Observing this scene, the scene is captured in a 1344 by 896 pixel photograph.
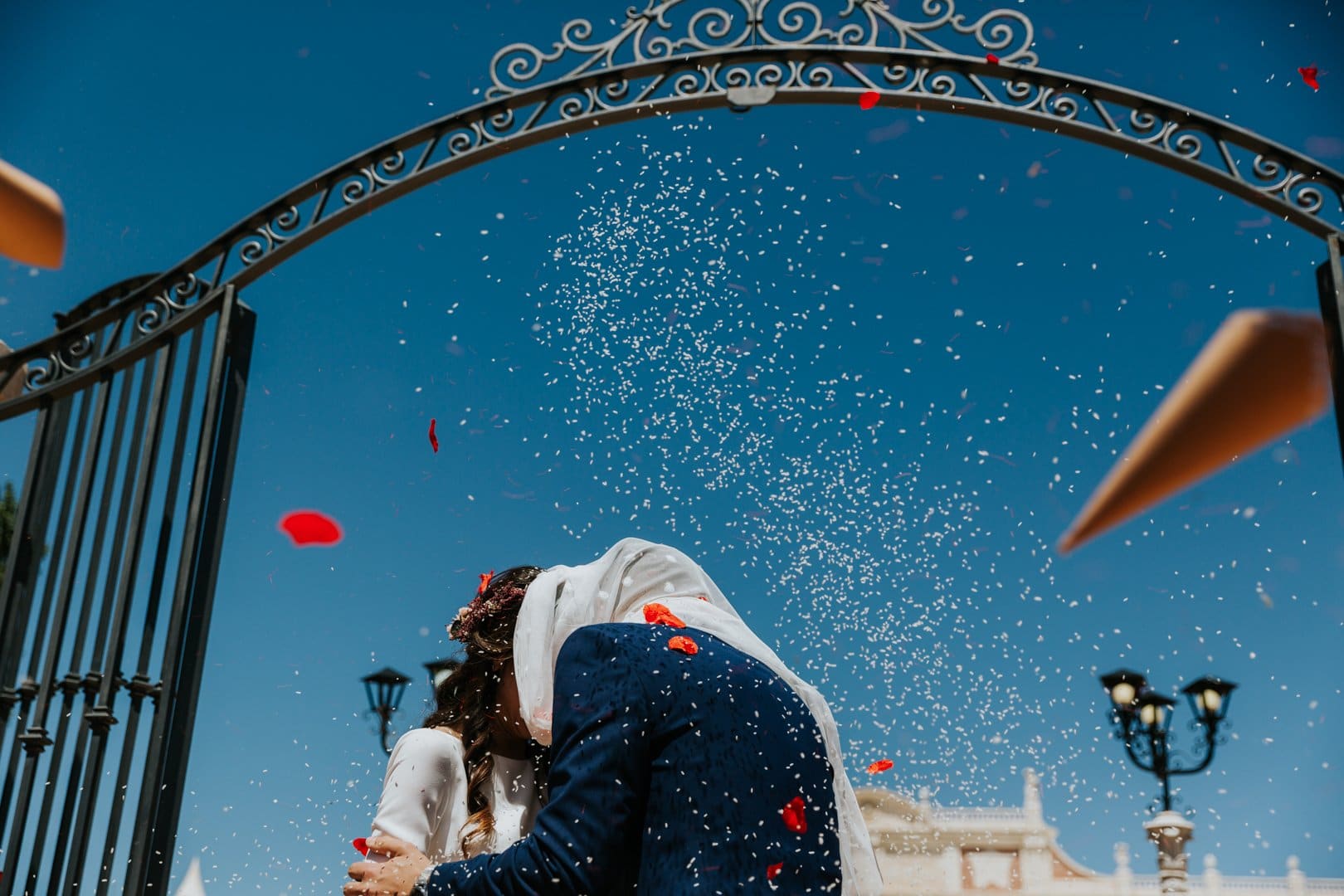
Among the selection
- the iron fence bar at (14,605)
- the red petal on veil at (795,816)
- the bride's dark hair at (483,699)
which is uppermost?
the iron fence bar at (14,605)

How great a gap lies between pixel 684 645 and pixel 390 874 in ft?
2.29

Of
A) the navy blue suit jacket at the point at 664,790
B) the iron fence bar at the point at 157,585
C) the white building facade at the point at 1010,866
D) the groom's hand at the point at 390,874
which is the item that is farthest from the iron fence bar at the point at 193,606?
the white building facade at the point at 1010,866

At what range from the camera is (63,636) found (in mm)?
4445

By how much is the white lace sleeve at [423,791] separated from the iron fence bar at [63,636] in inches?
61.2

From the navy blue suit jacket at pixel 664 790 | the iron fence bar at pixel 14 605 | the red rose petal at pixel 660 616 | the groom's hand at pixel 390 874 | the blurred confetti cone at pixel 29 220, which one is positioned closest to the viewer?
the navy blue suit jacket at pixel 664 790

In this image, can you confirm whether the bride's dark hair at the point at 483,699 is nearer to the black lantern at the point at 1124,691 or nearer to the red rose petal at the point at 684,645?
the red rose petal at the point at 684,645

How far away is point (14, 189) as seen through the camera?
5.45 metres

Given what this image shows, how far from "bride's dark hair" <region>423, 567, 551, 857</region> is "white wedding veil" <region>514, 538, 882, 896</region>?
1.07 feet

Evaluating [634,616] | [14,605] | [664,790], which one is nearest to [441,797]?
[634,616]

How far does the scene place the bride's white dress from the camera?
3193 millimetres

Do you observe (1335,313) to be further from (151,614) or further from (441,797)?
(151,614)

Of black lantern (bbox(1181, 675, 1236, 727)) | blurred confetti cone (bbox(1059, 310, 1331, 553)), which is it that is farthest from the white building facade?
blurred confetti cone (bbox(1059, 310, 1331, 553))

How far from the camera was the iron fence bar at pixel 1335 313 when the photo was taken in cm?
459

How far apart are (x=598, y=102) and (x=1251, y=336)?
3.14 m
